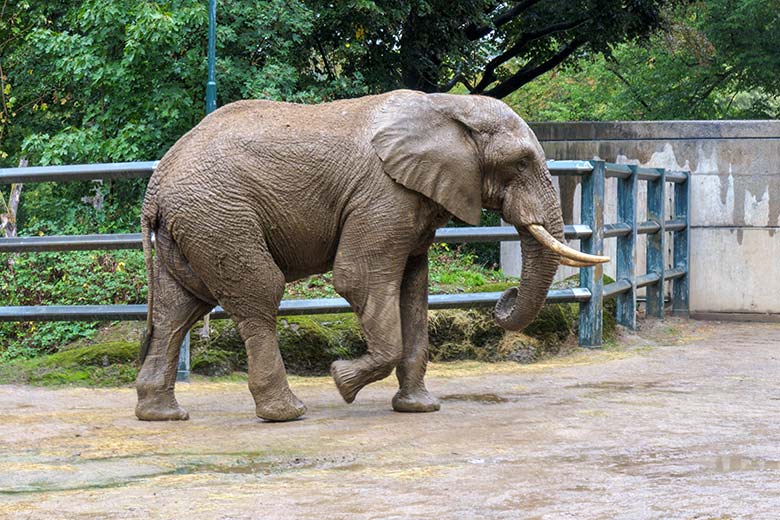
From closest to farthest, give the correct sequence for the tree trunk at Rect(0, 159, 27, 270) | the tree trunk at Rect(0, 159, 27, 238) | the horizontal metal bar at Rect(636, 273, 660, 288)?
the horizontal metal bar at Rect(636, 273, 660, 288) → the tree trunk at Rect(0, 159, 27, 270) → the tree trunk at Rect(0, 159, 27, 238)

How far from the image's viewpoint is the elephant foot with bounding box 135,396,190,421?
6914 millimetres

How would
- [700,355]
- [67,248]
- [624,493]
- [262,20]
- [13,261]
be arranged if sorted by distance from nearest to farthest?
1. [624,493]
2. [67,248]
3. [700,355]
4. [13,261]
5. [262,20]

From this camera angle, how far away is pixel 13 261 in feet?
35.8

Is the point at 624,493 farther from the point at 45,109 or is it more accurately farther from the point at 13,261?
the point at 45,109

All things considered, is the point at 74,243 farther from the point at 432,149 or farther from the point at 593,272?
the point at 593,272

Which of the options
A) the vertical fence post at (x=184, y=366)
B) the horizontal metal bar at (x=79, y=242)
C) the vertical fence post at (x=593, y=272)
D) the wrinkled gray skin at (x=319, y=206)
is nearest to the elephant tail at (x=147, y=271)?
the wrinkled gray skin at (x=319, y=206)

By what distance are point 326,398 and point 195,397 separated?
0.83 meters

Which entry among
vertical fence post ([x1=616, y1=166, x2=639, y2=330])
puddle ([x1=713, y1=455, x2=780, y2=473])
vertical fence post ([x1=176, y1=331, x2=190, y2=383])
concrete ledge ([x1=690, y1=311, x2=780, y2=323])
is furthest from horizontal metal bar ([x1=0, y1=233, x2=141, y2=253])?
concrete ledge ([x1=690, y1=311, x2=780, y2=323])

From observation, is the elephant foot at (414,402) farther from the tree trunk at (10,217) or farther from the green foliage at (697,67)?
the green foliage at (697,67)

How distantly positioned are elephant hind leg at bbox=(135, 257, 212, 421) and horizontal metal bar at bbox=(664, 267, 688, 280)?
5919 millimetres

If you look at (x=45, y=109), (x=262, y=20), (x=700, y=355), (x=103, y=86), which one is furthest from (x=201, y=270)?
(x=45, y=109)

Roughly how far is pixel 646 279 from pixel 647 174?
0.93m

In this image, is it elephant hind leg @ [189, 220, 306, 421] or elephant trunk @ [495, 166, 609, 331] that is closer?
elephant hind leg @ [189, 220, 306, 421]

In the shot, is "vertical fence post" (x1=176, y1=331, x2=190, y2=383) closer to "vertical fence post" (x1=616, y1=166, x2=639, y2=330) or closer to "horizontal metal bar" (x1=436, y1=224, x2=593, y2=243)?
"horizontal metal bar" (x1=436, y1=224, x2=593, y2=243)
